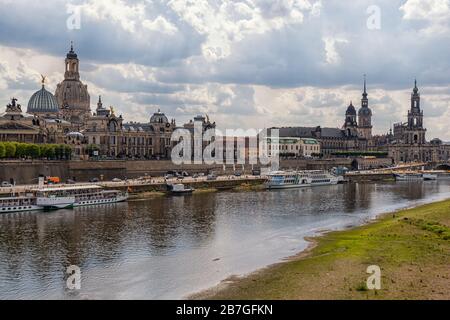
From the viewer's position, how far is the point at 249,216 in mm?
58250

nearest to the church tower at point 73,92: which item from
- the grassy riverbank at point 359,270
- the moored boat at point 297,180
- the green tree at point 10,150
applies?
the green tree at point 10,150

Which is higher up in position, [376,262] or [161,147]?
[161,147]

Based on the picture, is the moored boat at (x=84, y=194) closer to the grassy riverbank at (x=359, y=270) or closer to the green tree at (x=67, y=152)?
the green tree at (x=67, y=152)

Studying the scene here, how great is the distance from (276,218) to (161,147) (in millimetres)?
71951

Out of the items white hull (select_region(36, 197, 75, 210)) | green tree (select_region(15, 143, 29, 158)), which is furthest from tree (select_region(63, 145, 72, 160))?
white hull (select_region(36, 197, 75, 210))

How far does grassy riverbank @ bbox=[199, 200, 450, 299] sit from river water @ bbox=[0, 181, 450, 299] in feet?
6.71

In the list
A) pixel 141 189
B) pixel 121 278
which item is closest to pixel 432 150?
pixel 141 189

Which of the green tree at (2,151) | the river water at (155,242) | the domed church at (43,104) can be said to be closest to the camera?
the river water at (155,242)

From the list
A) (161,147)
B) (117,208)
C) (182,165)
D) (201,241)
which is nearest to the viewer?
(201,241)

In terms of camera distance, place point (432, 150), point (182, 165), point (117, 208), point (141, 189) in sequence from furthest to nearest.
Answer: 1. point (432, 150)
2. point (182, 165)
3. point (141, 189)
4. point (117, 208)

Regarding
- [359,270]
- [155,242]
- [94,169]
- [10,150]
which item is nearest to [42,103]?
[94,169]

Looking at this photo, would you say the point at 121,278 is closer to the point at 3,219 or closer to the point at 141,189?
the point at 3,219

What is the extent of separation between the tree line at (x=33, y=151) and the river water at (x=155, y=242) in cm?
2610

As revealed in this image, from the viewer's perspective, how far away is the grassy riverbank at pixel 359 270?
28.6m
